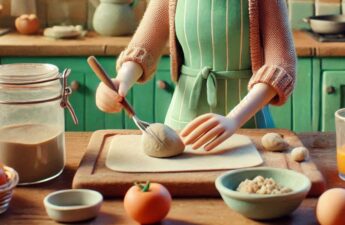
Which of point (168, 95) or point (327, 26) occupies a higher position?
point (327, 26)

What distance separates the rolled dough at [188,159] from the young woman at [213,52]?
12cm

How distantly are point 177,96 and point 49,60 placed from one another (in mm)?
1057

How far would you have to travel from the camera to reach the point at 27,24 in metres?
3.03

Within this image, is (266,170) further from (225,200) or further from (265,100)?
(265,100)

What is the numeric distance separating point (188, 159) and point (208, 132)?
0.22 ft

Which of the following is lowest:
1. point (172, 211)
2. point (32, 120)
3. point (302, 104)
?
point (302, 104)

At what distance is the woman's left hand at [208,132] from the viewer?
143 centimetres

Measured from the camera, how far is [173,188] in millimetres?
1292

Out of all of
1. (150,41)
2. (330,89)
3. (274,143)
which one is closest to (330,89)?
(330,89)

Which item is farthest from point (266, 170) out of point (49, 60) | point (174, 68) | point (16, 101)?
point (49, 60)

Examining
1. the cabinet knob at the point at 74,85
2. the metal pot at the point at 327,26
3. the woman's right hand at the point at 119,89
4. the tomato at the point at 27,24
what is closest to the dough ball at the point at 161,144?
the woman's right hand at the point at 119,89

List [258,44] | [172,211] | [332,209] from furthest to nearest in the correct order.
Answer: [258,44] → [172,211] → [332,209]

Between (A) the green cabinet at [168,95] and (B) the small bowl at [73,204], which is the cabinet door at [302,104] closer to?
(A) the green cabinet at [168,95]

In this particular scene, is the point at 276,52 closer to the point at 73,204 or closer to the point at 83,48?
the point at 73,204
